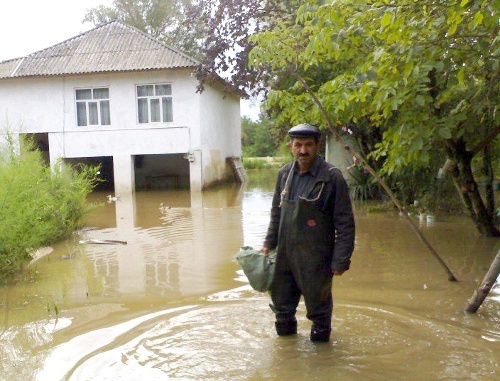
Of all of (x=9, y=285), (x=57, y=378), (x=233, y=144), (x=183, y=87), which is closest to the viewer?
(x=57, y=378)

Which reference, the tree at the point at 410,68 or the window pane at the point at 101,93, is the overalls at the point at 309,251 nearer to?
the tree at the point at 410,68

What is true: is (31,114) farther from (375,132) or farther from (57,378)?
(57,378)

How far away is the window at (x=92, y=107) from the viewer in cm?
2086

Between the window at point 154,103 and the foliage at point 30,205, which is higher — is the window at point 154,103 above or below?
above

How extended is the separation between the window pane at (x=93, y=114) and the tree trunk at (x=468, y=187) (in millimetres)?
15374

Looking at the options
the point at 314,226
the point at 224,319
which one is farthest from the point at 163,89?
the point at 314,226

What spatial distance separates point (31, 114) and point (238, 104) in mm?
12229

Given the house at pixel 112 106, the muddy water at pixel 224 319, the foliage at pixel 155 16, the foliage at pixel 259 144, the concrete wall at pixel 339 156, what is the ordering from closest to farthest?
the muddy water at pixel 224 319 < the concrete wall at pixel 339 156 < the house at pixel 112 106 < the foliage at pixel 155 16 < the foliage at pixel 259 144

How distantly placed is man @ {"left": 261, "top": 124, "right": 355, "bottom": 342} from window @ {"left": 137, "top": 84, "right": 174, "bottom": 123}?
16731 millimetres

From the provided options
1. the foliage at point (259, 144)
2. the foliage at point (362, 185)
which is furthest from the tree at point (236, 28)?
the foliage at point (259, 144)

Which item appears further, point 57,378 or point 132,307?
point 132,307

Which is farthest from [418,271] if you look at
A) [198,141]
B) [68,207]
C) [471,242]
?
[198,141]

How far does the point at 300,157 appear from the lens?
4441 millimetres

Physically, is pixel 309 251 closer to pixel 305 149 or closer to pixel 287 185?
pixel 287 185
